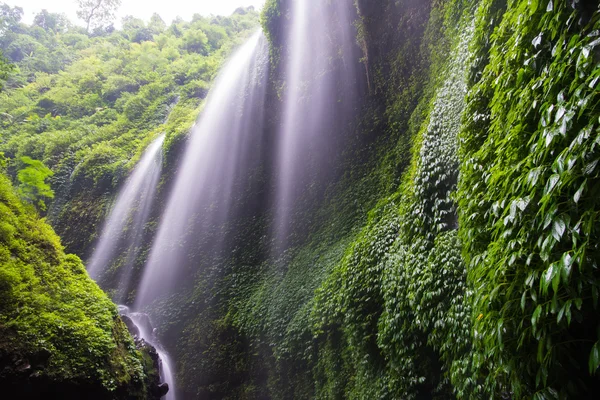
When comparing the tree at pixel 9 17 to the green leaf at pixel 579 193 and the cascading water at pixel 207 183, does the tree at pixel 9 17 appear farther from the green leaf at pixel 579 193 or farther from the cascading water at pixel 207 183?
the green leaf at pixel 579 193

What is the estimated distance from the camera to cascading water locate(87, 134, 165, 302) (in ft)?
41.6

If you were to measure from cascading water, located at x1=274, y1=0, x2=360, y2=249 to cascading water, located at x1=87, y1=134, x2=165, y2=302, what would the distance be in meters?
6.26

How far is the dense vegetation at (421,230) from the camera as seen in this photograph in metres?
1.88

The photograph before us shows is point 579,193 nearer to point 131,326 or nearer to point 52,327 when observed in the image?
point 52,327

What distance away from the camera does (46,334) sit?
4.73m

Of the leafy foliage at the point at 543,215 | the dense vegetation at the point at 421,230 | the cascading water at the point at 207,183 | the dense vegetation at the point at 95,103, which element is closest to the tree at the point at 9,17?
the dense vegetation at the point at 95,103

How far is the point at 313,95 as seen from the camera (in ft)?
33.6

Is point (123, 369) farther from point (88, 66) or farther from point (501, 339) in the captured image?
point (88, 66)

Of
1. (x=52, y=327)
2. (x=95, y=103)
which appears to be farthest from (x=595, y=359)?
(x=95, y=103)

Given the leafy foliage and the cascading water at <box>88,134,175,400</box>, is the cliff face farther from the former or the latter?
the cascading water at <box>88,134,175,400</box>

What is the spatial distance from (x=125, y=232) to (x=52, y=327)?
9.40 metres

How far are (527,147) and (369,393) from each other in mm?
4194

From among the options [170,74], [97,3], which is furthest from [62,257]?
[97,3]

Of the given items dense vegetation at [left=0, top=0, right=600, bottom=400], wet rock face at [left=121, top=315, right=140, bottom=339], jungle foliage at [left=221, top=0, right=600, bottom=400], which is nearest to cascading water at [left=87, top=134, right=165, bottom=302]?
dense vegetation at [left=0, top=0, right=600, bottom=400]
